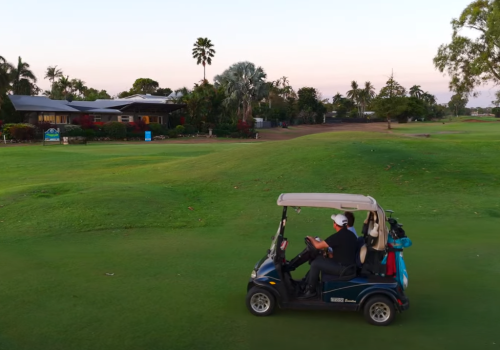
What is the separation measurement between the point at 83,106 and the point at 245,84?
82.4 feet

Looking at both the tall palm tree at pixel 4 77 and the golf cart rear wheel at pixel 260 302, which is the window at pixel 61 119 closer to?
the tall palm tree at pixel 4 77

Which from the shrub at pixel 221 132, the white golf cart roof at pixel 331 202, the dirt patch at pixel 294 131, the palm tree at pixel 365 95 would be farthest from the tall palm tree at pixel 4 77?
the palm tree at pixel 365 95

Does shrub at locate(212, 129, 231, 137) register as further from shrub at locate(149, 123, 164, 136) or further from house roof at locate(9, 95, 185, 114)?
shrub at locate(149, 123, 164, 136)

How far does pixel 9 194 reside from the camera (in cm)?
1617

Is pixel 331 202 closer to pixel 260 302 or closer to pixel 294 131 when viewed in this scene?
pixel 260 302

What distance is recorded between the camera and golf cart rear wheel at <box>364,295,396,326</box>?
6727 mm

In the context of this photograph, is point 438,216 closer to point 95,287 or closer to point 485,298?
point 485,298

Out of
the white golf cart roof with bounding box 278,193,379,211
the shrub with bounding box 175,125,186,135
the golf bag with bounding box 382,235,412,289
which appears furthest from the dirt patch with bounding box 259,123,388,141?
the golf bag with bounding box 382,235,412,289

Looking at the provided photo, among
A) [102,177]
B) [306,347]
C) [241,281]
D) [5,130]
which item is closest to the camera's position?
[306,347]

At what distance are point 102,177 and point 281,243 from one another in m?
17.0

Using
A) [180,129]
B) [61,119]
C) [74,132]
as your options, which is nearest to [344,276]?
[74,132]

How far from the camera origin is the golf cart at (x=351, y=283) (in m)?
6.77

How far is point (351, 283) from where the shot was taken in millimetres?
6820

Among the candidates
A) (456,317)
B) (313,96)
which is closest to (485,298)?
(456,317)
